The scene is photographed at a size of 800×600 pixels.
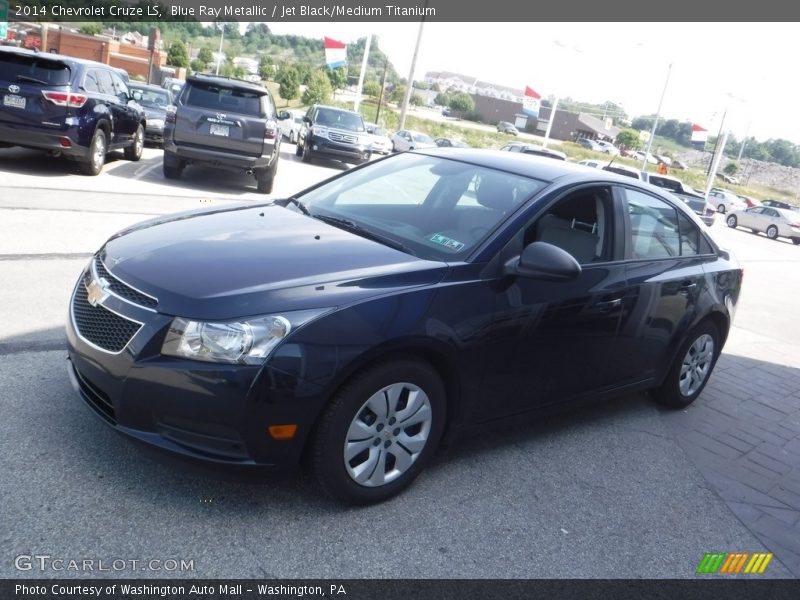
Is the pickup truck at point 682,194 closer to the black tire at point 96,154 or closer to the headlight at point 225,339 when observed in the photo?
the black tire at point 96,154

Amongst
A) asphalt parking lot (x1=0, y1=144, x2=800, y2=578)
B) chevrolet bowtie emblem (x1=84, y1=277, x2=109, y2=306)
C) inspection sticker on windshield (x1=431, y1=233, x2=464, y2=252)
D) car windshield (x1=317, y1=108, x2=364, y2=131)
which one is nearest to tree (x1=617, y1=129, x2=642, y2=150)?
car windshield (x1=317, y1=108, x2=364, y2=131)

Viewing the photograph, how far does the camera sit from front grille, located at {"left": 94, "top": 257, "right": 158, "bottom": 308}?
306 cm

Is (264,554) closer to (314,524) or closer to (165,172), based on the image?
(314,524)

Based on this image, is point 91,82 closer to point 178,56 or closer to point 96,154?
point 96,154

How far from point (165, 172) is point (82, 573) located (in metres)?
11.8

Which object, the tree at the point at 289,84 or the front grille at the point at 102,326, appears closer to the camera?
the front grille at the point at 102,326

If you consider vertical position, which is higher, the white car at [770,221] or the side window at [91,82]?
the side window at [91,82]

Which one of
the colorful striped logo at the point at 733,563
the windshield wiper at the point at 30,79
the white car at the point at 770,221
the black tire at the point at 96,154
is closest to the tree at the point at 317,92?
the white car at the point at 770,221

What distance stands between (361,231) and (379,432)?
3.85 feet

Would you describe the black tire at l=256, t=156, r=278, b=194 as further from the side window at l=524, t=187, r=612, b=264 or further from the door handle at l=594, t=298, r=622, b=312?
the door handle at l=594, t=298, r=622, b=312

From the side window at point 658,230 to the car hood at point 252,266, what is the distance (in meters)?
1.74

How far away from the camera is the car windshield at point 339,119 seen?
75.4 feet

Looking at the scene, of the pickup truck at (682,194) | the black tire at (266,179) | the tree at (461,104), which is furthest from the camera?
the tree at (461,104)
